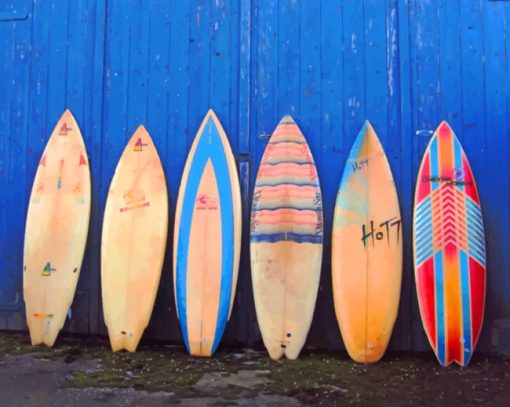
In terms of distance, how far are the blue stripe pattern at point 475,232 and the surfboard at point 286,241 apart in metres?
0.89

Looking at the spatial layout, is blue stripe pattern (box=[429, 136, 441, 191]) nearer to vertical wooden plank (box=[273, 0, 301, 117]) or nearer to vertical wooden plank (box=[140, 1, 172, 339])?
vertical wooden plank (box=[273, 0, 301, 117])

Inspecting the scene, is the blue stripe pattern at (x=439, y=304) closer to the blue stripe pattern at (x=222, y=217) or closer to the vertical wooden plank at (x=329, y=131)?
the vertical wooden plank at (x=329, y=131)

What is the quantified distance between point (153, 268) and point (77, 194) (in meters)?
0.79

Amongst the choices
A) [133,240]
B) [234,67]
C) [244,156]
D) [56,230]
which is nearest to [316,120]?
[244,156]

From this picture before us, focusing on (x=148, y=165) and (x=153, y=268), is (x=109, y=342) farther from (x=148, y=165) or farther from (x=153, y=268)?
(x=148, y=165)

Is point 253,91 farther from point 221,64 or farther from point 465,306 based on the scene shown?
point 465,306

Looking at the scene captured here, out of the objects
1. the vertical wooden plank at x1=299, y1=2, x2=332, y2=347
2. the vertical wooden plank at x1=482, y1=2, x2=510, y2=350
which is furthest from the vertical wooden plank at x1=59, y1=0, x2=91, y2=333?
the vertical wooden plank at x1=482, y1=2, x2=510, y2=350

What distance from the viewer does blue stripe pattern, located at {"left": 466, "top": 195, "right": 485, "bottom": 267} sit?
305 cm

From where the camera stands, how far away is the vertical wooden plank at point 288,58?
Answer: 136 inches

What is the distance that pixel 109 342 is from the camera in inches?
138

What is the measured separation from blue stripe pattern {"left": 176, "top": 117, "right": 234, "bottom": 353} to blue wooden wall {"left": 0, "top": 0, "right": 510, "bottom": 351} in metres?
0.14

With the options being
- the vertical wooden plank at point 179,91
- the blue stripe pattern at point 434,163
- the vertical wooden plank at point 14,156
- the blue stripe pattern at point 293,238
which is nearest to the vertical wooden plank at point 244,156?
the blue stripe pattern at point 293,238

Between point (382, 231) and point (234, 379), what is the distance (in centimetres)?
126

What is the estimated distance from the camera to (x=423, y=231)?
3.11 meters
